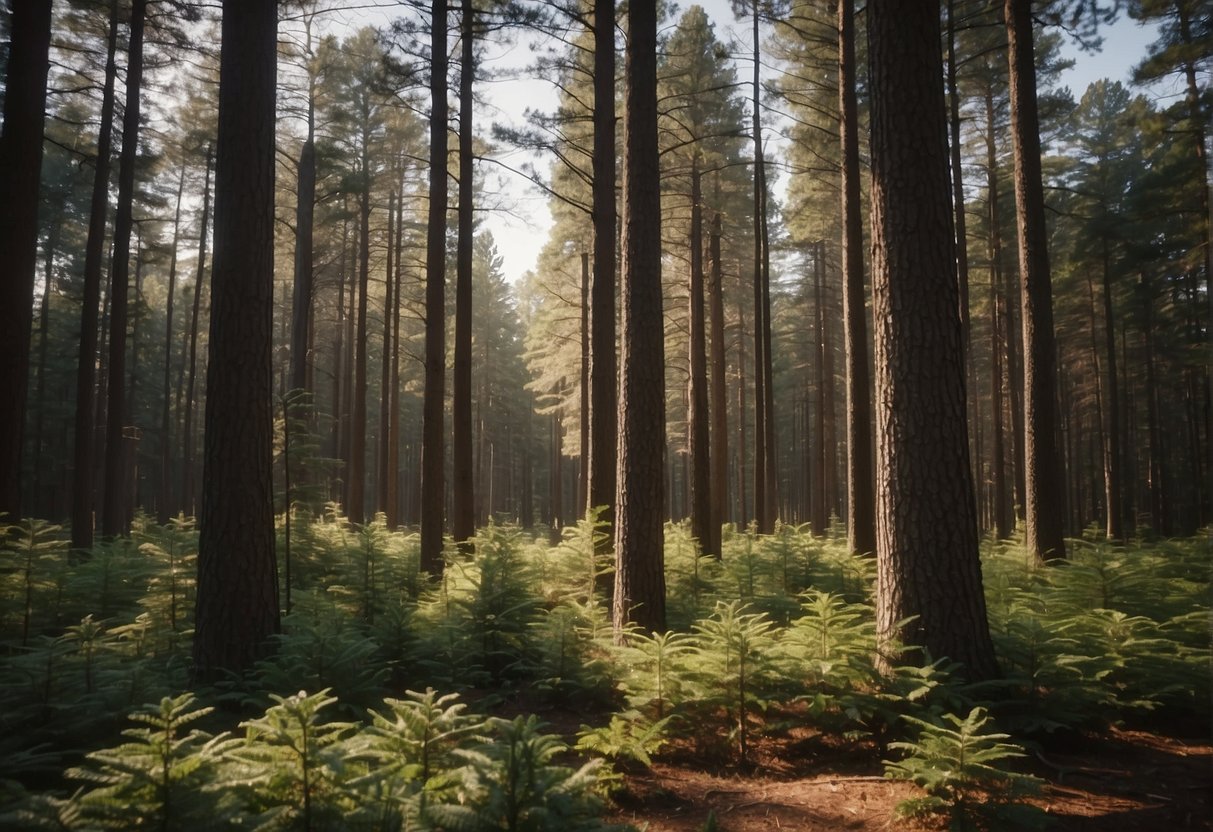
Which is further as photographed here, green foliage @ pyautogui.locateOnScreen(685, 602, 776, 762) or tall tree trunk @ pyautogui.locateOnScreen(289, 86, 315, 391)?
tall tree trunk @ pyautogui.locateOnScreen(289, 86, 315, 391)

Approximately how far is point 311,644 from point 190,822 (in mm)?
3222

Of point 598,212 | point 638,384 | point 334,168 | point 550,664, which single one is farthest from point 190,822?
point 334,168

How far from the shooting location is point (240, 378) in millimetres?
6266

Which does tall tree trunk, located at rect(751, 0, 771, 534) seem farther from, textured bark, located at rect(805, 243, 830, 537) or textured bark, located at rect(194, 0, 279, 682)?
textured bark, located at rect(194, 0, 279, 682)

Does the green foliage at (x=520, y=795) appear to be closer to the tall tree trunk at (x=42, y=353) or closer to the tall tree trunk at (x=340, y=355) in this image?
the tall tree trunk at (x=340, y=355)

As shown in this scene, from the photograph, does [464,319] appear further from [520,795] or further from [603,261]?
[520,795]

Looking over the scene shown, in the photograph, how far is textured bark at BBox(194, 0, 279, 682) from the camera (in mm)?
6156

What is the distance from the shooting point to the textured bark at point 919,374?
5.43 metres

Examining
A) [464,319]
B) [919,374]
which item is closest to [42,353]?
[464,319]

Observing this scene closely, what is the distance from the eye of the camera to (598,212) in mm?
10773

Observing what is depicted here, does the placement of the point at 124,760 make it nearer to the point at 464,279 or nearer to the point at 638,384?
the point at 638,384

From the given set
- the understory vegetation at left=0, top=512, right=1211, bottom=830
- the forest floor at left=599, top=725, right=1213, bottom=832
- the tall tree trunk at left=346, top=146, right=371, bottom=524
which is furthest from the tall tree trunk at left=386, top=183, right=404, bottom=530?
the forest floor at left=599, top=725, right=1213, bottom=832

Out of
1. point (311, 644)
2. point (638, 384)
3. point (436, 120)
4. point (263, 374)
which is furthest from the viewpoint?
point (436, 120)

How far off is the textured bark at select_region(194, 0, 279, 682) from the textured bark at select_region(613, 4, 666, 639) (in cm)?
370
